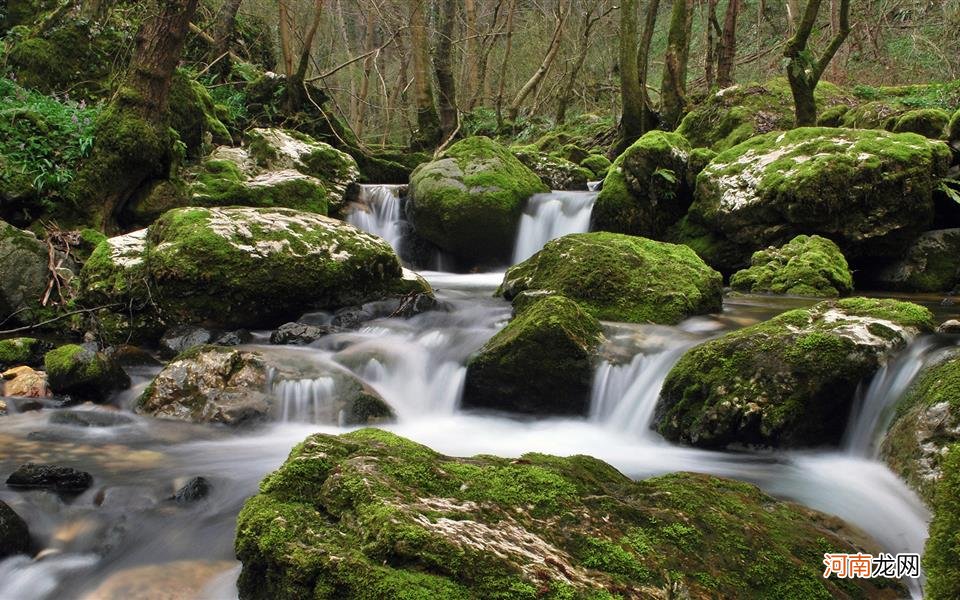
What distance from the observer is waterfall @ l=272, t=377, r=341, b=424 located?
546 cm

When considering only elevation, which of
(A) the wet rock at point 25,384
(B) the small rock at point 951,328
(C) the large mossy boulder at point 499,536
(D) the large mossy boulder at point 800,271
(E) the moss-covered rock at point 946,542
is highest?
(D) the large mossy boulder at point 800,271

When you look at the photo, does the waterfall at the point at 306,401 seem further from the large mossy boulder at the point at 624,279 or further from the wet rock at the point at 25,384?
the large mossy boulder at the point at 624,279

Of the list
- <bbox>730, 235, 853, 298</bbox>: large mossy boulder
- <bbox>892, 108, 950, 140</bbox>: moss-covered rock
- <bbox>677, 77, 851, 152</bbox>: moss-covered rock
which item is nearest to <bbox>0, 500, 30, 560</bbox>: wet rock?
<bbox>730, 235, 853, 298</bbox>: large mossy boulder

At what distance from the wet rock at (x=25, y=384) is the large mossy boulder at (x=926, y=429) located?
21.4 ft

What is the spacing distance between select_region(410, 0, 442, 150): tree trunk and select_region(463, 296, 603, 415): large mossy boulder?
11.9m

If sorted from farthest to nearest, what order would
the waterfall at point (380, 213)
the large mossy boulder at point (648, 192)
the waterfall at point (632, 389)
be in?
the waterfall at point (380, 213) < the large mossy boulder at point (648, 192) < the waterfall at point (632, 389)

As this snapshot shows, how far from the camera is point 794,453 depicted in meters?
4.30

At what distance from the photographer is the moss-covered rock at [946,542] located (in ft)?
5.38

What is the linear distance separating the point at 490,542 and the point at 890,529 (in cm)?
239

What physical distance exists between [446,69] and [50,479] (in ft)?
50.2

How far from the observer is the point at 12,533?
326cm

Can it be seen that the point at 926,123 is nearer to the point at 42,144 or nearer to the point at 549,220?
the point at 549,220

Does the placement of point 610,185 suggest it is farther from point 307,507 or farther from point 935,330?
point 307,507

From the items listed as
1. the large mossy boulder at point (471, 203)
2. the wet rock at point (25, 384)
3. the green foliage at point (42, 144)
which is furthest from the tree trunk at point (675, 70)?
the wet rock at point (25, 384)
